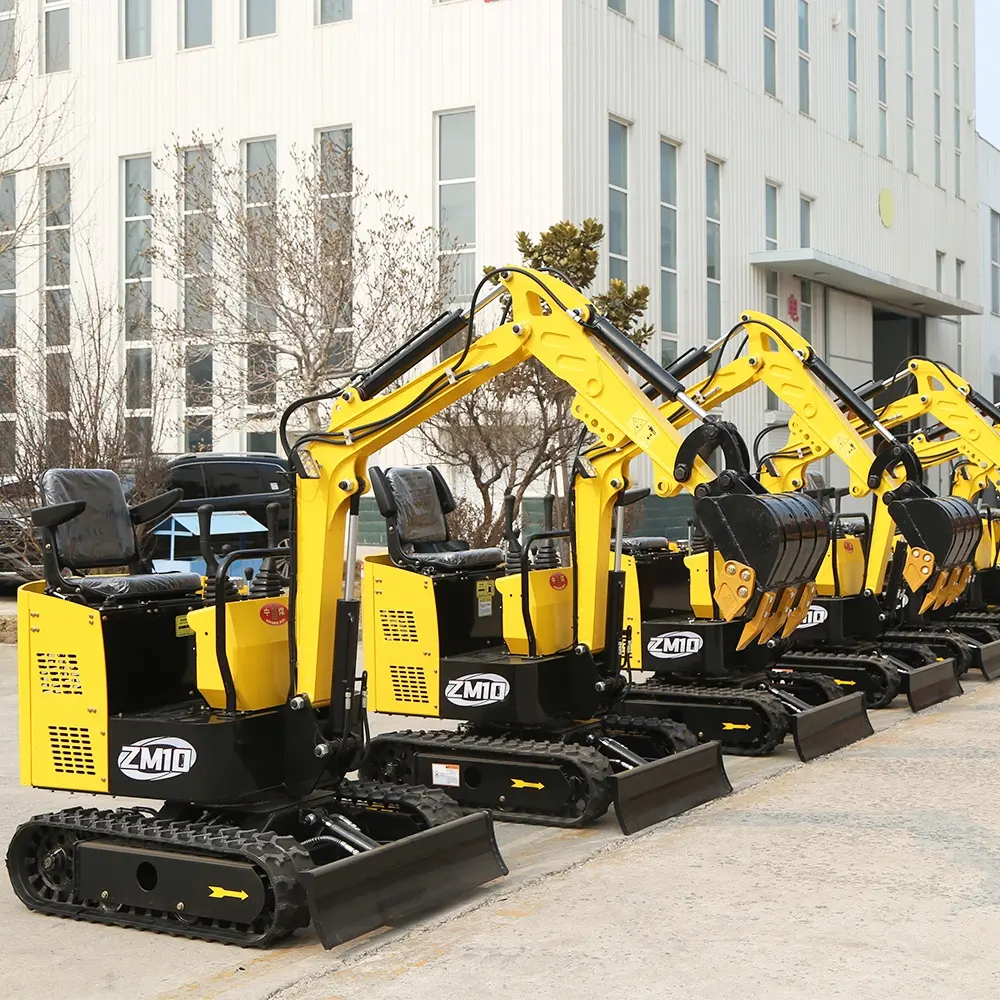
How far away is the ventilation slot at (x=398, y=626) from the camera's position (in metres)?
9.65

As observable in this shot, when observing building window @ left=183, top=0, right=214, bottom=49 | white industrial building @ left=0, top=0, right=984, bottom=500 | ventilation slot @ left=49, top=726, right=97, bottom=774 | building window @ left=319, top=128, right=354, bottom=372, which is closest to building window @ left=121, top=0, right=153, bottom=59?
white industrial building @ left=0, top=0, right=984, bottom=500

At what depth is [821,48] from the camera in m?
36.7

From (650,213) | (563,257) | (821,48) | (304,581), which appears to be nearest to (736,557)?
(304,581)

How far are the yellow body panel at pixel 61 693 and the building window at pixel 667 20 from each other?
80.5 feet

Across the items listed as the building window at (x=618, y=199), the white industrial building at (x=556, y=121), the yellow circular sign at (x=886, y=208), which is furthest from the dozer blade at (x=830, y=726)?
the yellow circular sign at (x=886, y=208)

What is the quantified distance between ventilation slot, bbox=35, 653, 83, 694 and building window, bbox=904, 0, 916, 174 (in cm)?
3874

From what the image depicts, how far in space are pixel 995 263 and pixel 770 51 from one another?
1939 cm

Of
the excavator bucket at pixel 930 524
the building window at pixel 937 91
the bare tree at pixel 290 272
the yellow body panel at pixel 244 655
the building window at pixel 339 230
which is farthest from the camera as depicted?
the building window at pixel 937 91

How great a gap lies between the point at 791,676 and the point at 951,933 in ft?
18.1

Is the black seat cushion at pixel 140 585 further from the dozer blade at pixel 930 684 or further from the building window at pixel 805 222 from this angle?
the building window at pixel 805 222

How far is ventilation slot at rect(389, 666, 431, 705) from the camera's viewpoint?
964cm

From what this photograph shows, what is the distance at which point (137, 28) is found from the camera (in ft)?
101

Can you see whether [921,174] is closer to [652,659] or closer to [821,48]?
[821,48]

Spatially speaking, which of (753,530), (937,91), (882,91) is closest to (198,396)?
(753,530)
